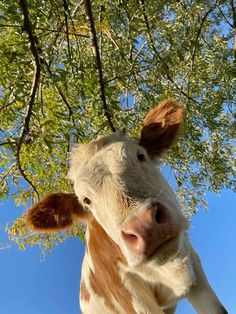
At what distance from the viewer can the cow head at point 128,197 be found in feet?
9.33

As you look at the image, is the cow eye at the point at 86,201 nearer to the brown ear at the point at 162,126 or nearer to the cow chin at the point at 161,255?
the cow chin at the point at 161,255

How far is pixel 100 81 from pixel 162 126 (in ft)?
5.23

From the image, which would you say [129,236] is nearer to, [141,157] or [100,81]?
[141,157]

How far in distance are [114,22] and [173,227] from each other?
16.8ft

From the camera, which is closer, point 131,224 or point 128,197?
point 131,224

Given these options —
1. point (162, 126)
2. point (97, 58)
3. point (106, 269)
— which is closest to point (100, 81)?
point (97, 58)

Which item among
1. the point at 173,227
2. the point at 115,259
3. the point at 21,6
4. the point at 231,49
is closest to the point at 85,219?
the point at 115,259

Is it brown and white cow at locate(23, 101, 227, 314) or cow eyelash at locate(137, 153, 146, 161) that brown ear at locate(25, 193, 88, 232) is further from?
cow eyelash at locate(137, 153, 146, 161)

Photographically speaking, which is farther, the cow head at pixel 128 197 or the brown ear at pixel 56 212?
the brown ear at pixel 56 212

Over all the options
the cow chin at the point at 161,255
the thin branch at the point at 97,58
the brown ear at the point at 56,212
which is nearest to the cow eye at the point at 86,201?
the brown ear at the point at 56,212

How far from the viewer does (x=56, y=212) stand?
13.4 ft

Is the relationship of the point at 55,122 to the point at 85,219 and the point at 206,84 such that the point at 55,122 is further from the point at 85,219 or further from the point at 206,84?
the point at 206,84

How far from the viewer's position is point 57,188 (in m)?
7.40

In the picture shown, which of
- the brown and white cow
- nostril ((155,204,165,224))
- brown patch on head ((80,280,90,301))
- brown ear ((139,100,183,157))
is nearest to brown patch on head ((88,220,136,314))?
the brown and white cow
